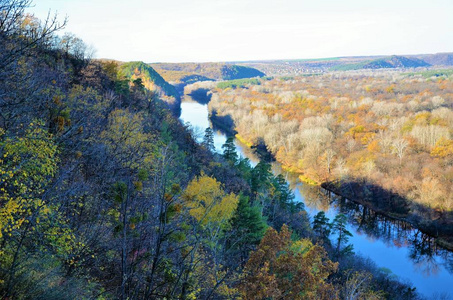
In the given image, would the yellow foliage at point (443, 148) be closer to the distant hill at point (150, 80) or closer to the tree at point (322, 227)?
the tree at point (322, 227)

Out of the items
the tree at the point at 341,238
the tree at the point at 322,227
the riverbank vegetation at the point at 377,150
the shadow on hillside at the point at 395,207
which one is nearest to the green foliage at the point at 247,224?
the tree at the point at 341,238

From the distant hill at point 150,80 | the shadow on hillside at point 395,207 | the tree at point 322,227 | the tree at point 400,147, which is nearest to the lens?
the tree at point 322,227

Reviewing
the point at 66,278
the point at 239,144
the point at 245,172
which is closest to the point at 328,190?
the point at 245,172

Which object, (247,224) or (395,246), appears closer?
(247,224)

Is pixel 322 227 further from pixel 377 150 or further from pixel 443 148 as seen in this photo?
pixel 443 148

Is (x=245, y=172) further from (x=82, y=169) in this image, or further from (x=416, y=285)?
(x=82, y=169)

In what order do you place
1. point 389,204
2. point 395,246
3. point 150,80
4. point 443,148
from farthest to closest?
point 150,80, point 443,148, point 389,204, point 395,246

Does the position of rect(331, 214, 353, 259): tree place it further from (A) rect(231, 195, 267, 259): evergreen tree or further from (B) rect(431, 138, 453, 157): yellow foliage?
(B) rect(431, 138, 453, 157): yellow foliage

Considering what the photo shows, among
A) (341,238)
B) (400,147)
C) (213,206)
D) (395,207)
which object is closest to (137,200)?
(213,206)

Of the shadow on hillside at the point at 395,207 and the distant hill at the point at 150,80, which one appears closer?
the shadow on hillside at the point at 395,207
